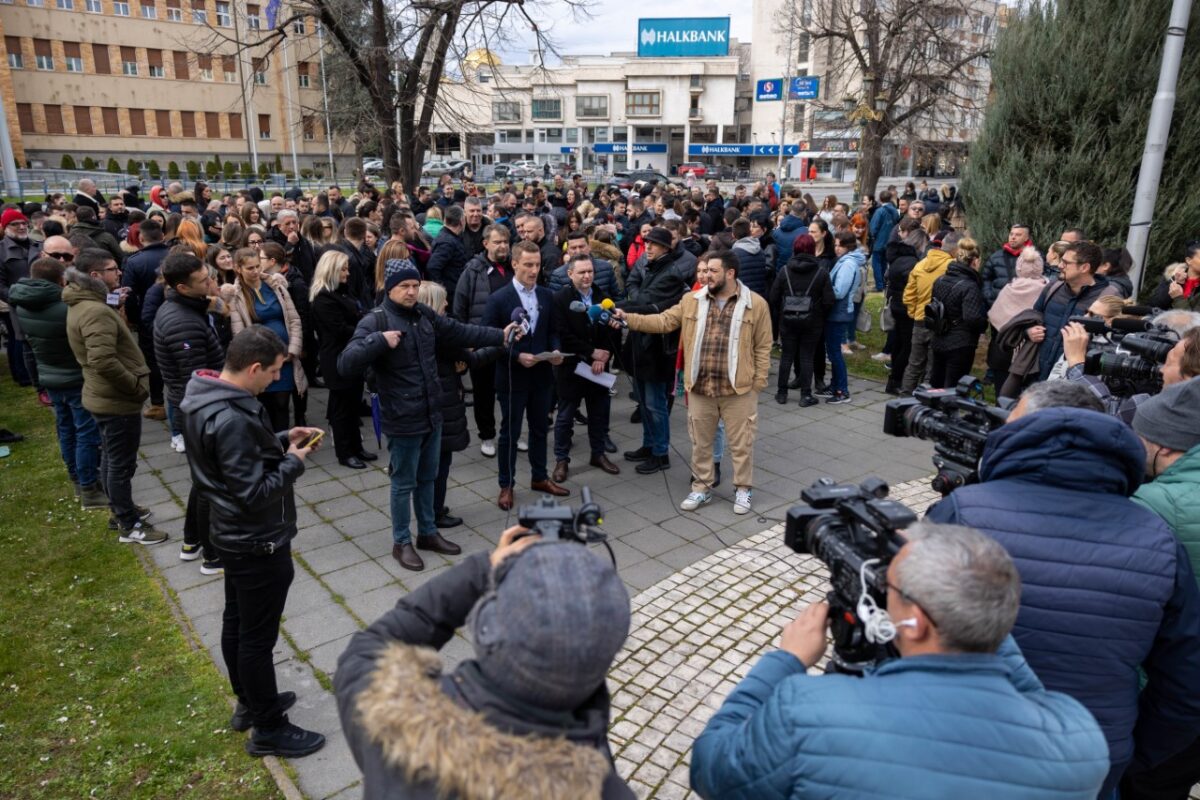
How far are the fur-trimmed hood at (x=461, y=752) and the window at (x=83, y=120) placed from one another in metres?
53.9

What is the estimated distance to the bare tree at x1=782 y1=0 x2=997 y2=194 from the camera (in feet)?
69.6

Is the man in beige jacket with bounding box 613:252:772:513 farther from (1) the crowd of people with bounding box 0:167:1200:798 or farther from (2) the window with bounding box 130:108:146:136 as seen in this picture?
(2) the window with bounding box 130:108:146:136

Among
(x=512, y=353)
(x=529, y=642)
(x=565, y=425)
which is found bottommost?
(x=565, y=425)

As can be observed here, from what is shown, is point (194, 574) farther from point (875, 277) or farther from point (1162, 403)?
point (875, 277)

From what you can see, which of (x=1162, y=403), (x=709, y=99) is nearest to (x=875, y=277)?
(x=1162, y=403)

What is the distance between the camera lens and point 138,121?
149ft

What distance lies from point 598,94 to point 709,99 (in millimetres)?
10815

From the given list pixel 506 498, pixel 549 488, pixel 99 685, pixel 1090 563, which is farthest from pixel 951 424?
pixel 99 685

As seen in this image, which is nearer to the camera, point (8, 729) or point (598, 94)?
point (8, 729)

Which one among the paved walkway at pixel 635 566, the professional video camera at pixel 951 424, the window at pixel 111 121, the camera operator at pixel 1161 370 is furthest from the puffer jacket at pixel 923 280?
the window at pixel 111 121

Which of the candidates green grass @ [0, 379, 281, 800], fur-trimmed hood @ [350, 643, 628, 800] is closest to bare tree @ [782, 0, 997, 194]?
green grass @ [0, 379, 281, 800]

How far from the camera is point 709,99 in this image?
72625mm

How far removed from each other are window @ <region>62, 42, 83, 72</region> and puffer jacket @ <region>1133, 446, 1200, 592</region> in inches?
2136

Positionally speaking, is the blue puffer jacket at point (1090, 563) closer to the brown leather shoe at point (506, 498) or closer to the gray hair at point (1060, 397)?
the gray hair at point (1060, 397)
